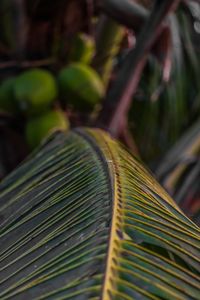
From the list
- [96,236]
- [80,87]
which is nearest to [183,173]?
[80,87]

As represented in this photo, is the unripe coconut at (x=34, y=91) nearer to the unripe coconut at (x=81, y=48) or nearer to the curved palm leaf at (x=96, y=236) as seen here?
the unripe coconut at (x=81, y=48)

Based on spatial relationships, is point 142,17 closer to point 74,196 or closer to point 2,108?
point 2,108

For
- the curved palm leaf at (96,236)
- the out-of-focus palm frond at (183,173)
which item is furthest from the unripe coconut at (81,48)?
the curved palm leaf at (96,236)

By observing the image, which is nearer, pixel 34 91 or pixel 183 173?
pixel 34 91

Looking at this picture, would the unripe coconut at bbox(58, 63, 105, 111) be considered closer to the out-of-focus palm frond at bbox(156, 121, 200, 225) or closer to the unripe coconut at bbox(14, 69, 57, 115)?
the unripe coconut at bbox(14, 69, 57, 115)

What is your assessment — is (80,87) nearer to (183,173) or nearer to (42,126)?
(42,126)

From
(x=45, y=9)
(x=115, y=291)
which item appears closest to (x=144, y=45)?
(x=45, y=9)
